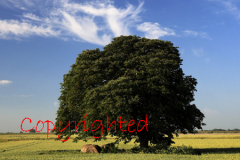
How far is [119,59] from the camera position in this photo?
110 ft

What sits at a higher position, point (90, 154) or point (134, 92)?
point (134, 92)

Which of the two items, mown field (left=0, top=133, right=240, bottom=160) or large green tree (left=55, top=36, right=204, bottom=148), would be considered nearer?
mown field (left=0, top=133, right=240, bottom=160)

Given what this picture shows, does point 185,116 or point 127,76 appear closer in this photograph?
point 127,76

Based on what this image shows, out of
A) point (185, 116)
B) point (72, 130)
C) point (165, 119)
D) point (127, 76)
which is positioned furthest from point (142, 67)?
point (72, 130)

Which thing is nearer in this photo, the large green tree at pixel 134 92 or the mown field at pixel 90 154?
the mown field at pixel 90 154

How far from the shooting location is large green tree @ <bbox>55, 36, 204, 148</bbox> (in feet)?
97.9

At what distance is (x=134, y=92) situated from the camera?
3039 centimetres

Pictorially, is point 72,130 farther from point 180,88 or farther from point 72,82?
point 180,88

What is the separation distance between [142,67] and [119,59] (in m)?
4.07

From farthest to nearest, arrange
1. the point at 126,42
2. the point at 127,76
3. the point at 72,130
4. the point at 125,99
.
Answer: the point at 72,130, the point at 126,42, the point at 127,76, the point at 125,99

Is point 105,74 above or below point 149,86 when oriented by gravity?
above

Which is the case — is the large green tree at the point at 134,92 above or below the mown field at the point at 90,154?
above

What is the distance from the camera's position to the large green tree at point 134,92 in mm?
29828

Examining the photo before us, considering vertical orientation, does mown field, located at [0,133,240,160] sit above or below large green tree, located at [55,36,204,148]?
below
